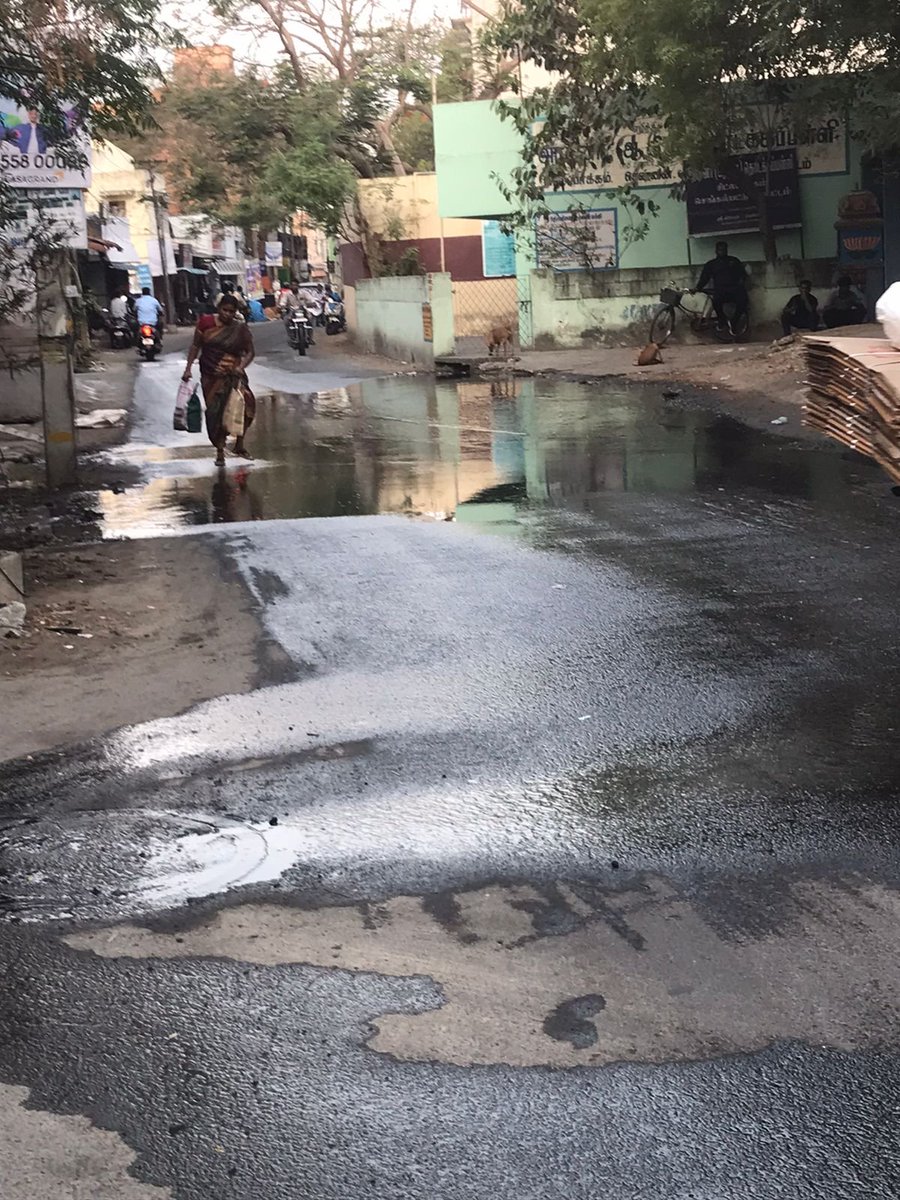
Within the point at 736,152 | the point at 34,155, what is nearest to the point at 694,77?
the point at 736,152

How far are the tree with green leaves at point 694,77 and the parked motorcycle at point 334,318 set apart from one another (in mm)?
15269

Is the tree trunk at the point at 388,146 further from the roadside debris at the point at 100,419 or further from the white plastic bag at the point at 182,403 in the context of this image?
the white plastic bag at the point at 182,403

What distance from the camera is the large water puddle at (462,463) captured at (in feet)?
38.0

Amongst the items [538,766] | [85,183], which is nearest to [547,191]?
[85,183]

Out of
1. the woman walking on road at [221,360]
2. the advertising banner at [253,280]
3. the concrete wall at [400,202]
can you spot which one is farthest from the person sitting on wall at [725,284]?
the advertising banner at [253,280]

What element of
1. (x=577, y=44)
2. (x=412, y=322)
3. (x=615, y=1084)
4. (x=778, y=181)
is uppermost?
(x=577, y=44)

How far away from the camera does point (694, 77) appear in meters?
20.7

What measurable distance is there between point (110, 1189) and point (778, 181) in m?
25.4

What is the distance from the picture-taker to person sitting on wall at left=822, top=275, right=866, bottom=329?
23500mm

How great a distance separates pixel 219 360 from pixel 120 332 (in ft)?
80.9

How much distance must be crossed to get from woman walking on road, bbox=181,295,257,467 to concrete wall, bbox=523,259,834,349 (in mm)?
14146

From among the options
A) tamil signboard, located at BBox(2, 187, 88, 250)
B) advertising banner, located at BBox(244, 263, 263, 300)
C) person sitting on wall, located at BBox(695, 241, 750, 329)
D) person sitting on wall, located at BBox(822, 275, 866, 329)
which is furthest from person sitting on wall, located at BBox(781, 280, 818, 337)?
advertising banner, located at BBox(244, 263, 263, 300)

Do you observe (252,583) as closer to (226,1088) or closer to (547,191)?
(226,1088)

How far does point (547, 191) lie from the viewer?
2723 centimetres
